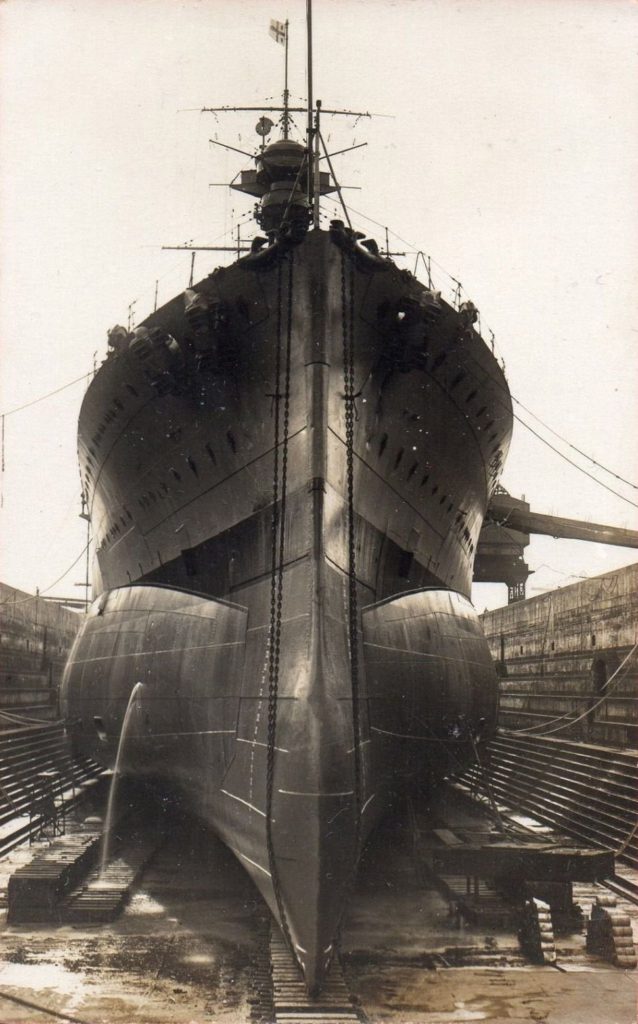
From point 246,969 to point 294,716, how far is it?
1579 millimetres

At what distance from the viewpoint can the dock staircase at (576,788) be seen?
8.02 m

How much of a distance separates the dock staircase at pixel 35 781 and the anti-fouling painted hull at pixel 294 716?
33.2 inches

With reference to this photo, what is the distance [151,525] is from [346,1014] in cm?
532

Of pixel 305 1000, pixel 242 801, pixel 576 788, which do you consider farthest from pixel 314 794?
pixel 576 788

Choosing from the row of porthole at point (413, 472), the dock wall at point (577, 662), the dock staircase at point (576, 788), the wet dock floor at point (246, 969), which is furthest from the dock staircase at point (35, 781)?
the dock wall at point (577, 662)

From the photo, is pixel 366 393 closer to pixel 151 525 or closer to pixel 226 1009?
pixel 151 525

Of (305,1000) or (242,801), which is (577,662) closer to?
(242,801)

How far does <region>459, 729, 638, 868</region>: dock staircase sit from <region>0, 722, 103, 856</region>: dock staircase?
196 inches

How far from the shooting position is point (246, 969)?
482 centimetres

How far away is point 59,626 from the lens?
1856 centimetres

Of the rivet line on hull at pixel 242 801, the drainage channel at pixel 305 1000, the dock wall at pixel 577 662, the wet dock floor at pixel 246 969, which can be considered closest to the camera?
the drainage channel at pixel 305 1000

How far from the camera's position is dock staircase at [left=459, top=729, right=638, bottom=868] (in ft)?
26.3

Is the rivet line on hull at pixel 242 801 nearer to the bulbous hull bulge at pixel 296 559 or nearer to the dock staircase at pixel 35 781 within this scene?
the bulbous hull bulge at pixel 296 559

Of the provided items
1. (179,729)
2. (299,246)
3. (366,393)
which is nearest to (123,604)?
(179,729)
